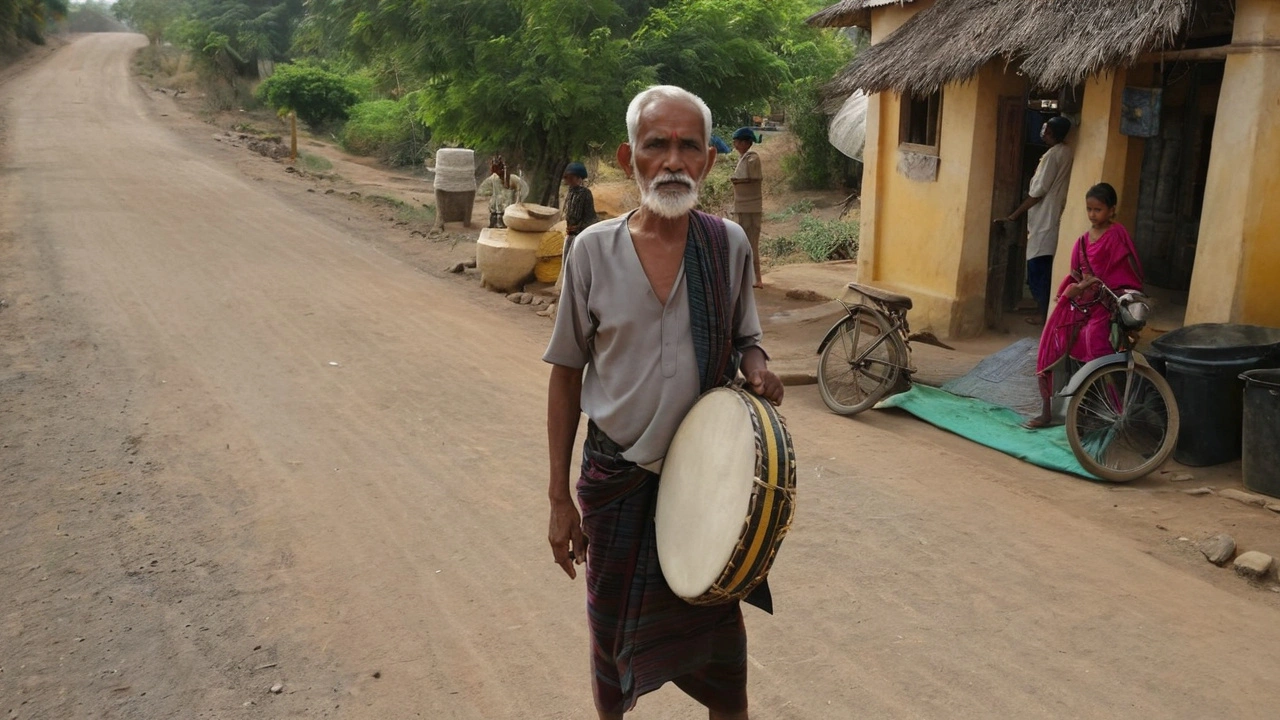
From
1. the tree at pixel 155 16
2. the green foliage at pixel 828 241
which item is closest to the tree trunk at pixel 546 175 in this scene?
the green foliage at pixel 828 241

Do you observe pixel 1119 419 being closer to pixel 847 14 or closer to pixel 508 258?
pixel 847 14

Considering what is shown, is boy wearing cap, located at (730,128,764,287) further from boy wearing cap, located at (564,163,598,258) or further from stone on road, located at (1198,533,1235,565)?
Result: stone on road, located at (1198,533,1235,565)

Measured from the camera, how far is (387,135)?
1278 inches

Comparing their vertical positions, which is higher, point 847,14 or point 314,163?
point 847,14

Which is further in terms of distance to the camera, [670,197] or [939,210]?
[939,210]

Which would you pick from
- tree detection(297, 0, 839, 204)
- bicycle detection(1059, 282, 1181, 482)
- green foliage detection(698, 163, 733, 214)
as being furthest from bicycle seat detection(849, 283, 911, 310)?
green foliage detection(698, 163, 733, 214)

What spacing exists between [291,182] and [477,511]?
670 inches

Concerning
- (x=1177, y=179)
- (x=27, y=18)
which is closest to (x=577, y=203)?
(x=1177, y=179)

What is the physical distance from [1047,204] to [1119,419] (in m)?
2.69

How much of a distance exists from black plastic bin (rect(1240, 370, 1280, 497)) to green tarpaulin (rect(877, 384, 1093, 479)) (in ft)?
2.71

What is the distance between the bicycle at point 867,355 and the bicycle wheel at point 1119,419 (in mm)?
1296

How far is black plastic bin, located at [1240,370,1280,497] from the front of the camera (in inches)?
225

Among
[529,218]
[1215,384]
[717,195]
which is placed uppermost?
[529,218]

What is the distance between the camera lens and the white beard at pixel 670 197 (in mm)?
2592
